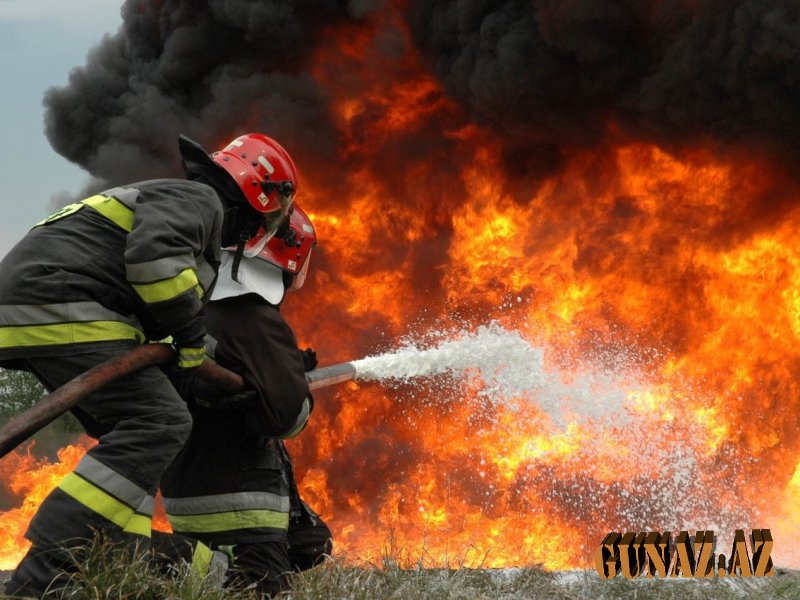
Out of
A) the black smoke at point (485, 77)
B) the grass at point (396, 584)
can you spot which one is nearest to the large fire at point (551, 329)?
the black smoke at point (485, 77)

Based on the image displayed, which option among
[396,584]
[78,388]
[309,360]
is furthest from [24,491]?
[78,388]

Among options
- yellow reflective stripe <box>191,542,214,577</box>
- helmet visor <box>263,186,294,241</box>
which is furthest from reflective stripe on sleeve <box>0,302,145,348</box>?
helmet visor <box>263,186,294,241</box>

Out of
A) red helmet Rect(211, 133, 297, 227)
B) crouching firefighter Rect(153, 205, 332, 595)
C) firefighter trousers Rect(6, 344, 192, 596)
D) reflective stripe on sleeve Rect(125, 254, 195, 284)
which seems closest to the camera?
firefighter trousers Rect(6, 344, 192, 596)

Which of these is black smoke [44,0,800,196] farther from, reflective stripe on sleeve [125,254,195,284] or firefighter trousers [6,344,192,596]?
firefighter trousers [6,344,192,596]

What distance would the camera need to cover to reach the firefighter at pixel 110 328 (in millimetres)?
3125

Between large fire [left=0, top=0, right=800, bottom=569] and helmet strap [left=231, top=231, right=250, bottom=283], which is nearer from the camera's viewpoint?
helmet strap [left=231, top=231, right=250, bottom=283]

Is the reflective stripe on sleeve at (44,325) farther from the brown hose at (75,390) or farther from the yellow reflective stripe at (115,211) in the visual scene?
the yellow reflective stripe at (115,211)

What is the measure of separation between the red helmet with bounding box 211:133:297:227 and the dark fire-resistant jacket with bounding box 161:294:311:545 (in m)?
0.46

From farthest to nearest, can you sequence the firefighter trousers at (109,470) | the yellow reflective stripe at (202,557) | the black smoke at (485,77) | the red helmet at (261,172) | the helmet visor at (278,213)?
the black smoke at (485,77)
the helmet visor at (278,213)
the red helmet at (261,172)
the yellow reflective stripe at (202,557)
the firefighter trousers at (109,470)

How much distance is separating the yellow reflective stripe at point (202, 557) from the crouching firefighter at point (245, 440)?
117 mm

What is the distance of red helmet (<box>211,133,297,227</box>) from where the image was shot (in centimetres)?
399

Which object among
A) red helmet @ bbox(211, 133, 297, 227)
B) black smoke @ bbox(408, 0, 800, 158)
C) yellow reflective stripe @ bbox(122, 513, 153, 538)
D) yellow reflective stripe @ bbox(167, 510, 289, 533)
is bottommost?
yellow reflective stripe @ bbox(122, 513, 153, 538)

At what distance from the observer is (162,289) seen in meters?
3.20

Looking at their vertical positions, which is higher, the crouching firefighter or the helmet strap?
the helmet strap
